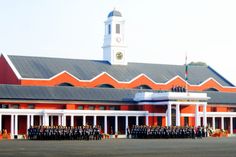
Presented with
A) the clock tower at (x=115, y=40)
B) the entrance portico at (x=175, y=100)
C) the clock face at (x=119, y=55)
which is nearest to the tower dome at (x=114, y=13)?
the clock tower at (x=115, y=40)

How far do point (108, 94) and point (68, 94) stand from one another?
645 centimetres

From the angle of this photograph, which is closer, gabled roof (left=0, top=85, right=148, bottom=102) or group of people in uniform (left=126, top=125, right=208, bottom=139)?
group of people in uniform (left=126, top=125, right=208, bottom=139)

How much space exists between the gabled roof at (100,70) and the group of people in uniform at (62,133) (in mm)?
22577

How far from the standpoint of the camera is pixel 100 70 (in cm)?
9569

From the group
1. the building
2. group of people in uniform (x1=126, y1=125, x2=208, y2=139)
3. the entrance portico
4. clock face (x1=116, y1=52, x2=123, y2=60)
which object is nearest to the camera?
group of people in uniform (x1=126, y1=125, x2=208, y2=139)

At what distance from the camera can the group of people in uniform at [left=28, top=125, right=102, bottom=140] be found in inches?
2454

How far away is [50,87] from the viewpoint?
83.8 metres

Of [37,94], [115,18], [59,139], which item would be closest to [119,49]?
[115,18]

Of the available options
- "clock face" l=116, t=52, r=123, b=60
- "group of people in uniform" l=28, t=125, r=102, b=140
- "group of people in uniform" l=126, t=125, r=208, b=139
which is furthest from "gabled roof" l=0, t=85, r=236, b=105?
"group of people in uniform" l=28, t=125, r=102, b=140

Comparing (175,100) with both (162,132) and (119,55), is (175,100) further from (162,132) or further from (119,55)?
(119,55)

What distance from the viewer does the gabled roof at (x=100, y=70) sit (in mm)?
88125

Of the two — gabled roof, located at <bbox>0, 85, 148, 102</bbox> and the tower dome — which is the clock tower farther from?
gabled roof, located at <bbox>0, 85, 148, 102</bbox>

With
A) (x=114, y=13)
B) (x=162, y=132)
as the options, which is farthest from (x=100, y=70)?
(x=162, y=132)

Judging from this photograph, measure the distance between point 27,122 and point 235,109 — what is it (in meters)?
34.7
